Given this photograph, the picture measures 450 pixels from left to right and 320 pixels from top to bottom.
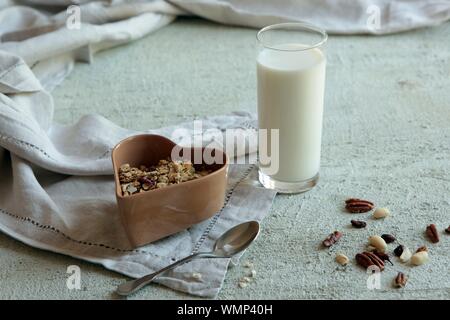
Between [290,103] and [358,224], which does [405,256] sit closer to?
[358,224]

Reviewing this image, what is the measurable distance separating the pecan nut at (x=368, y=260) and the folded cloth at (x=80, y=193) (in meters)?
0.15

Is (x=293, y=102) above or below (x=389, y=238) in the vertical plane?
above

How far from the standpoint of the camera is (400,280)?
836mm

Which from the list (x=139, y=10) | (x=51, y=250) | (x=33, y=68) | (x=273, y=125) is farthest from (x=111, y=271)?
(x=139, y=10)

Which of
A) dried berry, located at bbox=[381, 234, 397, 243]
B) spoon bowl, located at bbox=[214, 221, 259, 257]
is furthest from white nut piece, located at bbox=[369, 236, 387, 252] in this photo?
spoon bowl, located at bbox=[214, 221, 259, 257]

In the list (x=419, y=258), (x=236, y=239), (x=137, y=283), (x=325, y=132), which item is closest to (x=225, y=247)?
(x=236, y=239)

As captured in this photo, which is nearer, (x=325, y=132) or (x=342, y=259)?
(x=342, y=259)

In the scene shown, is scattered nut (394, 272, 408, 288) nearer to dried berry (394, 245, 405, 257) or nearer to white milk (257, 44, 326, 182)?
dried berry (394, 245, 405, 257)

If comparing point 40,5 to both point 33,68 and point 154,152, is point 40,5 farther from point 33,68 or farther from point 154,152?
point 154,152

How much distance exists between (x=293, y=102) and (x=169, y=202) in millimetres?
217

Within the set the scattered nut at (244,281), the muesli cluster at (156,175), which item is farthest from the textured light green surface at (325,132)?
the muesli cluster at (156,175)

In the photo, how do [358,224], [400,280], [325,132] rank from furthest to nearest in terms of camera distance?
[325,132] → [358,224] → [400,280]

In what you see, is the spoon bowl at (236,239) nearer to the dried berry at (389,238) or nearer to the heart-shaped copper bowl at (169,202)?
the heart-shaped copper bowl at (169,202)

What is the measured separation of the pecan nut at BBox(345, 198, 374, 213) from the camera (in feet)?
3.17
